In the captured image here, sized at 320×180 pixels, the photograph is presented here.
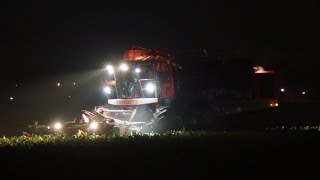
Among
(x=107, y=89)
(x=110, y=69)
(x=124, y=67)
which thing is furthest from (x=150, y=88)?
(x=107, y=89)

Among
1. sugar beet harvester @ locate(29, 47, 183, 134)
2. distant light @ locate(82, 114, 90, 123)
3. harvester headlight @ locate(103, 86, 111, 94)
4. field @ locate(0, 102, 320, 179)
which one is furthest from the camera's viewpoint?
harvester headlight @ locate(103, 86, 111, 94)

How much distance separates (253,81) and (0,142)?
48.4ft

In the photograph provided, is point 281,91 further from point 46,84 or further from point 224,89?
point 46,84

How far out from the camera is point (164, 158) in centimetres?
1003

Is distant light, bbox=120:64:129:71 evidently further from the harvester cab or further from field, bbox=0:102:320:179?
field, bbox=0:102:320:179

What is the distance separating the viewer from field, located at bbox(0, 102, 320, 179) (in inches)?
374

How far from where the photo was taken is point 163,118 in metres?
19.1

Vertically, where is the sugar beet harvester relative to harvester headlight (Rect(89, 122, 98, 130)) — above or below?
above

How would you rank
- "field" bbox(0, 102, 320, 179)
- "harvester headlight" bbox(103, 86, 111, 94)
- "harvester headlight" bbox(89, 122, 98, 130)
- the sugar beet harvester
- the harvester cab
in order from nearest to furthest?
"field" bbox(0, 102, 320, 179) → "harvester headlight" bbox(89, 122, 98, 130) → the sugar beet harvester → the harvester cab → "harvester headlight" bbox(103, 86, 111, 94)

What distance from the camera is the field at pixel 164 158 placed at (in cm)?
951

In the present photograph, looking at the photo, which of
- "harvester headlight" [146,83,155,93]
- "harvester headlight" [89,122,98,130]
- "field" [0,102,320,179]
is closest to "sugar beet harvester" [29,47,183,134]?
"harvester headlight" [146,83,155,93]

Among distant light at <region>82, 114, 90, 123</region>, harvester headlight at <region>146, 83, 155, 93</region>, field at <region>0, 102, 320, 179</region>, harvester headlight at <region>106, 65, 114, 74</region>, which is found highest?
harvester headlight at <region>106, 65, 114, 74</region>

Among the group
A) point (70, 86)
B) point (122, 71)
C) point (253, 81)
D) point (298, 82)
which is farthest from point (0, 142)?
point (70, 86)

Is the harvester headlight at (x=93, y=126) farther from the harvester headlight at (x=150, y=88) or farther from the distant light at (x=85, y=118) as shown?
the harvester headlight at (x=150, y=88)
